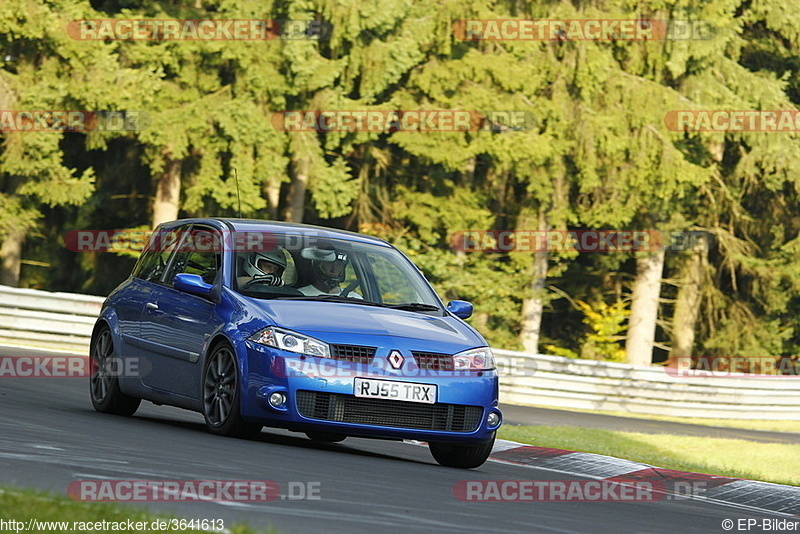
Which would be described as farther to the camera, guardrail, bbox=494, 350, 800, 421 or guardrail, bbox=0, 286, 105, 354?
guardrail, bbox=494, 350, 800, 421

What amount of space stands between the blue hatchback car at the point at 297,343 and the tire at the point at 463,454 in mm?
11

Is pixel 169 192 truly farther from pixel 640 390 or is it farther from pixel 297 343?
pixel 297 343

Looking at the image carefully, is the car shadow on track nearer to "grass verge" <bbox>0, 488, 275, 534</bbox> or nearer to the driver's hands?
the driver's hands

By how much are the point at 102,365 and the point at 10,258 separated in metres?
24.6

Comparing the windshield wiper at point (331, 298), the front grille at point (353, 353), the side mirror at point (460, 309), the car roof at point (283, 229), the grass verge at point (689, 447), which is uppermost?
the car roof at point (283, 229)

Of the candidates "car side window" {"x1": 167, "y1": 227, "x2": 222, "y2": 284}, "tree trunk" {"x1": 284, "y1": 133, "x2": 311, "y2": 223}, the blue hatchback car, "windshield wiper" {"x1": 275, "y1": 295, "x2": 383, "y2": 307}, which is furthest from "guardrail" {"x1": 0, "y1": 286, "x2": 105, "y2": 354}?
"tree trunk" {"x1": 284, "y1": 133, "x2": 311, "y2": 223}

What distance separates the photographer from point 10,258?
36.2 metres

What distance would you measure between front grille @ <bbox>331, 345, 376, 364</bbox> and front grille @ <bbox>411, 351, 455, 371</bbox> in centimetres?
32

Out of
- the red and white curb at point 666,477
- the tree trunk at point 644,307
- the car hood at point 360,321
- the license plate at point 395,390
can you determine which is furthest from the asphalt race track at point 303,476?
the tree trunk at point 644,307

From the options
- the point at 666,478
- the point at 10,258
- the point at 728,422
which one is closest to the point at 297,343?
the point at 666,478

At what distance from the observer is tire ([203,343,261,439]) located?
1051 centimetres

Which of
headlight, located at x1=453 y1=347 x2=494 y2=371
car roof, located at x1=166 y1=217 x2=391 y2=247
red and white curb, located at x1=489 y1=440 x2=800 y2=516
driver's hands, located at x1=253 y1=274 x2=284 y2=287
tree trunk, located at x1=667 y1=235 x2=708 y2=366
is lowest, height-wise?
tree trunk, located at x1=667 y1=235 x2=708 y2=366

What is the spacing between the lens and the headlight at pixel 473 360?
1061 centimetres

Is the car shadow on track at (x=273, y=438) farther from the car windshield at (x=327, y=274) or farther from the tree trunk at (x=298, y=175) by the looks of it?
the tree trunk at (x=298, y=175)
